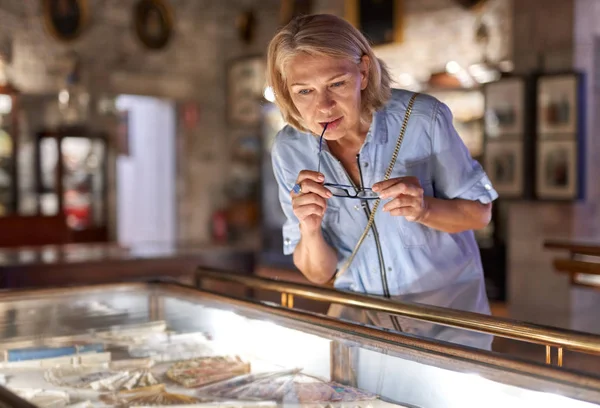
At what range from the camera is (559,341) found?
1.05 meters

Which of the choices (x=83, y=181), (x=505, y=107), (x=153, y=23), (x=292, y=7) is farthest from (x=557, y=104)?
(x=153, y=23)

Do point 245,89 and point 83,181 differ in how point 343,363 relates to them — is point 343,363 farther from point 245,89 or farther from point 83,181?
point 245,89

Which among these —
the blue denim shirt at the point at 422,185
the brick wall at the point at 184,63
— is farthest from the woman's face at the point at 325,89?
the brick wall at the point at 184,63

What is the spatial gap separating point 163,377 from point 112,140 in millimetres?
8865

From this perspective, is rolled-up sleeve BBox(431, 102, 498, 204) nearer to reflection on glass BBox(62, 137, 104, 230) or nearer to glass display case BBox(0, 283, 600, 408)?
glass display case BBox(0, 283, 600, 408)

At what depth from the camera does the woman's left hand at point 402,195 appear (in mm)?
1424

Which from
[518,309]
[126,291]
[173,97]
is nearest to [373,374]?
[126,291]

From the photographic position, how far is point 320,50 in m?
1.50

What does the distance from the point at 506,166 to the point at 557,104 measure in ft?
2.34

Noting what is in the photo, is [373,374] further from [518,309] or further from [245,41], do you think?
[245,41]

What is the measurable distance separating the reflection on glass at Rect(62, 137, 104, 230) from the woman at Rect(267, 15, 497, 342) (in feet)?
26.1

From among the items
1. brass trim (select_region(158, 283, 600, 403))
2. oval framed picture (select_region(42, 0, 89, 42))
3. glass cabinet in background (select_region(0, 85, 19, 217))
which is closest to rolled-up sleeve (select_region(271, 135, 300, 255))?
brass trim (select_region(158, 283, 600, 403))

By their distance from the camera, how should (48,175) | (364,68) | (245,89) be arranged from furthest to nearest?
1. (245,89)
2. (48,175)
3. (364,68)

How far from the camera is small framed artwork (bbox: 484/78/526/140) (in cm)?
621
